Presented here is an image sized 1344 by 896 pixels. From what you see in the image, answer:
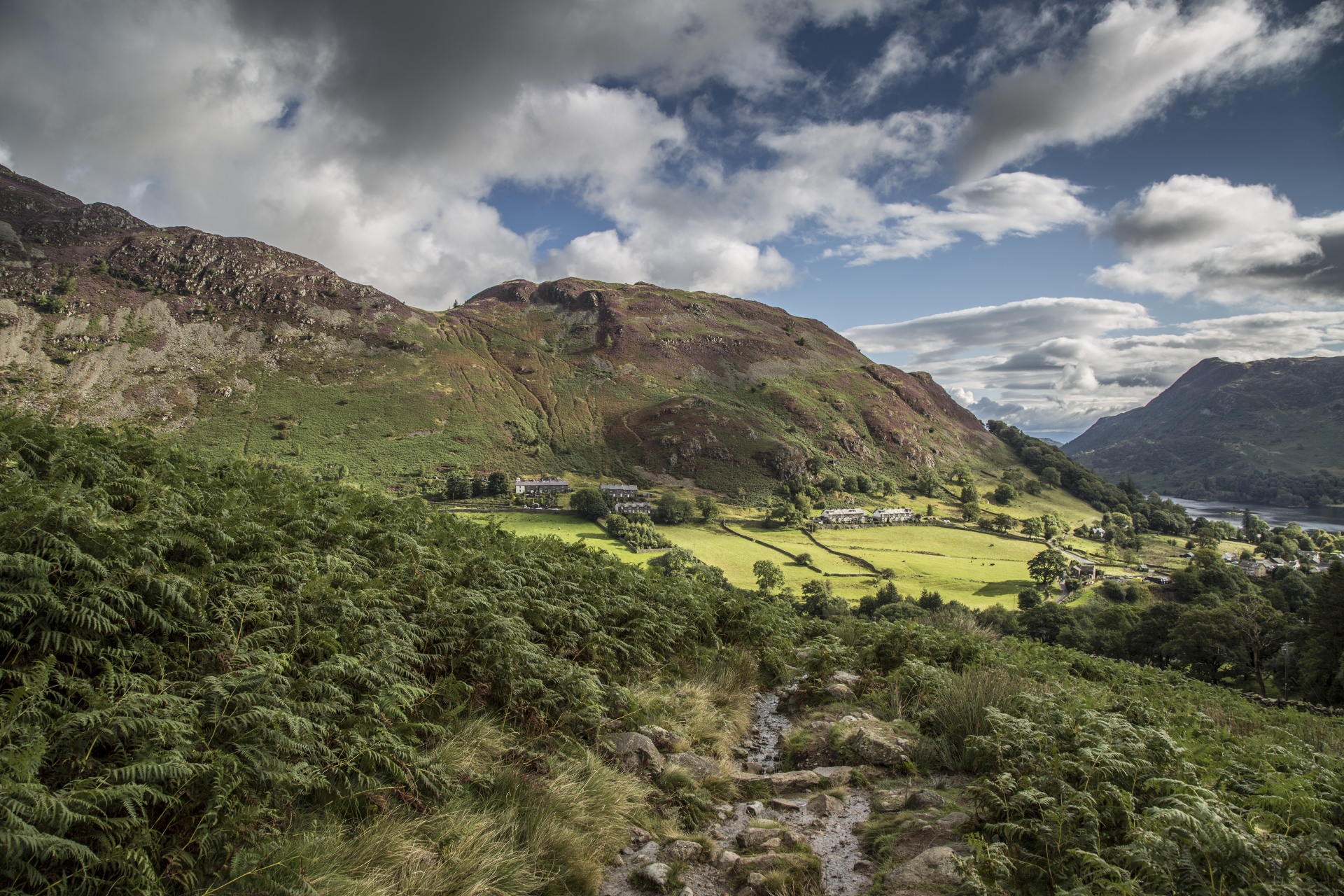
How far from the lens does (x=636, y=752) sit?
7297 mm

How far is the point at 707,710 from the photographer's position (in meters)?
9.30

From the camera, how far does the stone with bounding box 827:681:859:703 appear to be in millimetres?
10578

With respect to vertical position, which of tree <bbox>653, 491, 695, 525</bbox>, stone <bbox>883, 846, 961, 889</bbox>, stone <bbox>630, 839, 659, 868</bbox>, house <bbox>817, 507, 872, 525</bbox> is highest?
stone <bbox>883, 846, 961, 889</bbox>

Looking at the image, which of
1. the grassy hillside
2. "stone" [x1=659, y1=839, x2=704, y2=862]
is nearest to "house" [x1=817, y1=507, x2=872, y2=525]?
the grassy hillside

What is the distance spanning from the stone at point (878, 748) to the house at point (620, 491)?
10300cm

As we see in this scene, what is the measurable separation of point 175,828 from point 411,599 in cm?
349

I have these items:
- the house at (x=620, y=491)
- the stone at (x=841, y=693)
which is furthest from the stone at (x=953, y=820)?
the house at (x=620, y=491)

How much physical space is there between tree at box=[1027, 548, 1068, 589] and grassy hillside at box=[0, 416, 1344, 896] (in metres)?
81.0

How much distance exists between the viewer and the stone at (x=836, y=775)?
7.38m

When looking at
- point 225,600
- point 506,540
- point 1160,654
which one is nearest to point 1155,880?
point 225,600

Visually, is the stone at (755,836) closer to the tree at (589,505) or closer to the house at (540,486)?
the tree at (589,505)

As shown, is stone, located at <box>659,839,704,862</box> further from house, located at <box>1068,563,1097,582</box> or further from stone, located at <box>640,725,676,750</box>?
house, located at <box>1068,563,1097,582</box>

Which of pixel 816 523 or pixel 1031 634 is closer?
pixel 1031 634

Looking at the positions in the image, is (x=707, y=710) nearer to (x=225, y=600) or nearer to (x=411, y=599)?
(x=411, y=599)
